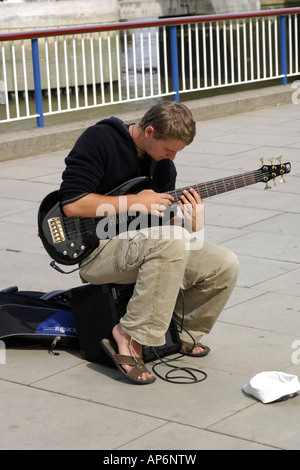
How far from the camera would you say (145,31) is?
11.4 meters

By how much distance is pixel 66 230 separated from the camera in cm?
424

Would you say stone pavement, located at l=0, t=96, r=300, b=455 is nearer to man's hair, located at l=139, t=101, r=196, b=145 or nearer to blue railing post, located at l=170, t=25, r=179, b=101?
man's hair, located at l=139, t=101, r=196, b=145

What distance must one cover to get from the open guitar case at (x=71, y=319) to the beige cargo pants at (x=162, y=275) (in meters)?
0.09

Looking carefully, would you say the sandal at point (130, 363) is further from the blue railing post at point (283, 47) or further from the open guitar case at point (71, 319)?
the blue railing post at point (283, 47)

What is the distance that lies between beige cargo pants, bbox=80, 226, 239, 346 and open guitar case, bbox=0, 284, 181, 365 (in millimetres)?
87

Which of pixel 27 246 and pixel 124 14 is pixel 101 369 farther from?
pixel 124 14

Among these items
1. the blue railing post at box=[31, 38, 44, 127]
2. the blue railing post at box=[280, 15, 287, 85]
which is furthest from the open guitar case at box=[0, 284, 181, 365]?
the blue railing post at box=[280, 15, 287, 85]

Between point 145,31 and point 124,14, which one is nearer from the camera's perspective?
point 145,31

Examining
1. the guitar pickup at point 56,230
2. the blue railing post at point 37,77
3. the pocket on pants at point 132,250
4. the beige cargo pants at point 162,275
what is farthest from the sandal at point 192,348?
the blue railing post at point 37,77

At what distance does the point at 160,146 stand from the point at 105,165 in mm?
282

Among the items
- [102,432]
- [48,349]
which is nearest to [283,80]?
[48,349]

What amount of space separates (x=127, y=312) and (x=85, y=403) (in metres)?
0.47

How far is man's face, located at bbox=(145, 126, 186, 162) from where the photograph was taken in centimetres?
412

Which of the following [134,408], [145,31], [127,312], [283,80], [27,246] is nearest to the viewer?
[134,408]
